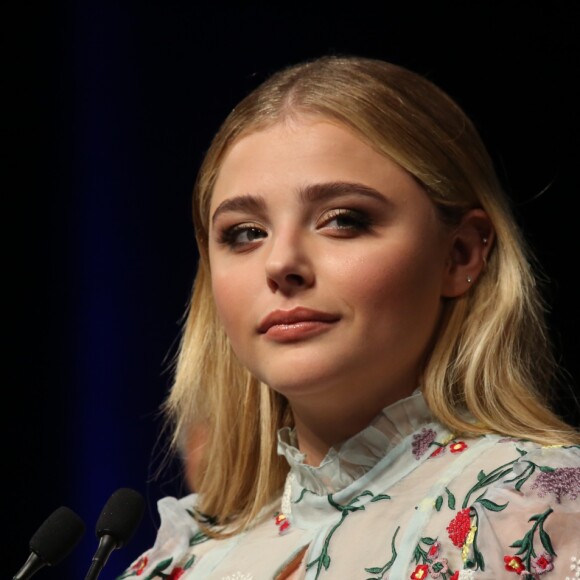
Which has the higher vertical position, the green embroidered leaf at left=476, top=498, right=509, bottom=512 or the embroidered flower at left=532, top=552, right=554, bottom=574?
the green embroidered leaf at left=476, top=498, right=509, bottom=512

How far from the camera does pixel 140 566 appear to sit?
1.91 metres

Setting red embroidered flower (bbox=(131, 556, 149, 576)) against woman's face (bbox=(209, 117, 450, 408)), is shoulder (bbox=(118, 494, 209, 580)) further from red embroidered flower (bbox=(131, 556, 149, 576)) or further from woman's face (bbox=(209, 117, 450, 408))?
woman's face (bbox=(209, 117, 450, 408))

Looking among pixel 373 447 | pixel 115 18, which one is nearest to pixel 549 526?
pixel 373 447

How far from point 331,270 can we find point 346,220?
0.27ft

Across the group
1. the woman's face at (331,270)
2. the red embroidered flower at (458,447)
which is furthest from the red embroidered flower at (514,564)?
the woman's face at (331,270)

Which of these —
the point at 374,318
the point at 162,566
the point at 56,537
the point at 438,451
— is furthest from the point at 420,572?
the point at 162,566

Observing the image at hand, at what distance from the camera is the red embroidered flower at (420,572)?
139cm

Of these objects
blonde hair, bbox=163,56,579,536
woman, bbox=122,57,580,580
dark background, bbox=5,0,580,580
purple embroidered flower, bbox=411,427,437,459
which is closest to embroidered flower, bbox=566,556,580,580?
woman, bbox=122,57,580,580

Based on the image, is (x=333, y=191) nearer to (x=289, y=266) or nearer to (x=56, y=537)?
(x=289, y=266)

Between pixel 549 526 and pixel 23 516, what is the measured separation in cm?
143

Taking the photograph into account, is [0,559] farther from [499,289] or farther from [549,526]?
[549,526]

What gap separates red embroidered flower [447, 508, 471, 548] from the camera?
1.40 metres

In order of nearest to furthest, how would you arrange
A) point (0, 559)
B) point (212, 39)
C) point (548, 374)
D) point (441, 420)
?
1. point (441, 420)
2. point (548, 374)
3. point (0, 559)
4. point (212, 39)

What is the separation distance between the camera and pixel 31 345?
8.38 ft
